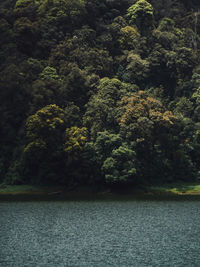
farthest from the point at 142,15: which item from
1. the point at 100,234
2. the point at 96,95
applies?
the point at 100,234

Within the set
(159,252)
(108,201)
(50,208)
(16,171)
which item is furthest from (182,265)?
(16,171)

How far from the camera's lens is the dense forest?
54.8 meters

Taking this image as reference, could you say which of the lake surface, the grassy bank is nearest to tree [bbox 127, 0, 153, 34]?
the grassy bank

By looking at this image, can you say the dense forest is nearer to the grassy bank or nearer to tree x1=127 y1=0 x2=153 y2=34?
tree x1=127 y1=0 x2=153 y2=34

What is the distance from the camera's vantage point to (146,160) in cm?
5709

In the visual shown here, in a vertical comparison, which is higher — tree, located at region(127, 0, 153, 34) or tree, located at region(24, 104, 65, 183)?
tree, located at region(127, 0, 153, 34)

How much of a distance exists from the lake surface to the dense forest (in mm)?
12920

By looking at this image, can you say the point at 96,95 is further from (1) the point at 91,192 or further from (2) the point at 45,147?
(1) the point at 91,192

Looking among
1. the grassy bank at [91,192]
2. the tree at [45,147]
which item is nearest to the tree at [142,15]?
the tree at [45,147]

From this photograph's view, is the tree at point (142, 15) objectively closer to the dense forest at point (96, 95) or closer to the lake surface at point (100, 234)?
the dense forest at point (96, 95)

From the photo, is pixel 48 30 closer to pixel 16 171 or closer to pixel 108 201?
pixel 16 171

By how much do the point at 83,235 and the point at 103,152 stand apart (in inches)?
1058

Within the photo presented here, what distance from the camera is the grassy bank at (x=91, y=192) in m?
51.2

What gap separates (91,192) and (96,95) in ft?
52.6
